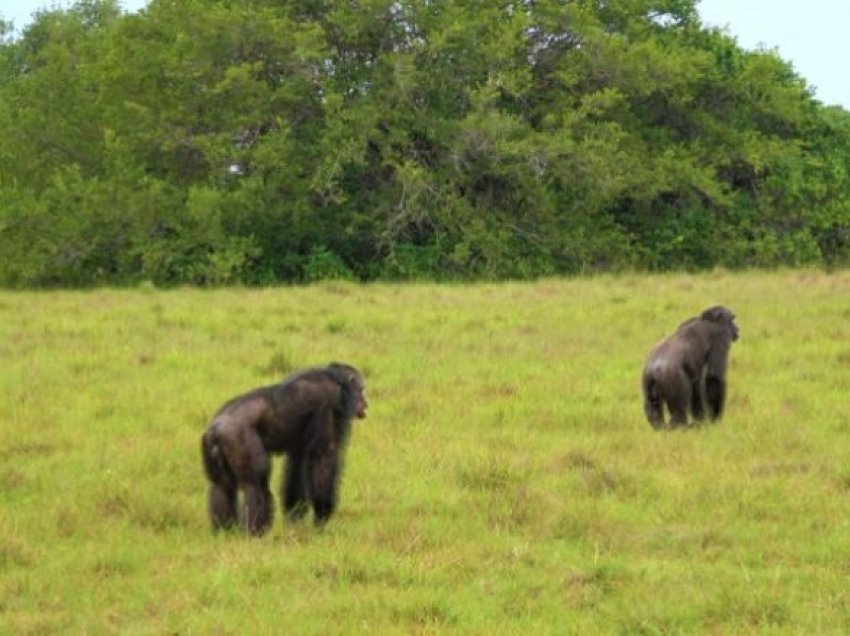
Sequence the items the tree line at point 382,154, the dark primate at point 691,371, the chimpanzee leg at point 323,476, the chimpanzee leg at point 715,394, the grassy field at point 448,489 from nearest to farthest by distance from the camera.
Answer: the grassy field at point 448,489, the chimpanzee leg at point 323,476, the dark primate at point 691,371, the chimpanzee leg at point 715,394, the tree line at point 382,154

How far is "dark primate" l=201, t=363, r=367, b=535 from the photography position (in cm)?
746

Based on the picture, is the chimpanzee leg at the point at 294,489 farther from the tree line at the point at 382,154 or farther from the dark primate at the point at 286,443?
the tree line at the point at 382,154

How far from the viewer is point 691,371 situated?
11180 millimetres

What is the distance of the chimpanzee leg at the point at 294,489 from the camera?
810cm

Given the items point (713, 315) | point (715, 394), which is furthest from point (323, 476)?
point (713, 315)

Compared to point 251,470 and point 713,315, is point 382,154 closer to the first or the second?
point 713,315

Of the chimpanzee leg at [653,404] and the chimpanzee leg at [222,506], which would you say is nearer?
the chimpanzee leg at [222,506]

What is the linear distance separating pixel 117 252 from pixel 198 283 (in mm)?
2270

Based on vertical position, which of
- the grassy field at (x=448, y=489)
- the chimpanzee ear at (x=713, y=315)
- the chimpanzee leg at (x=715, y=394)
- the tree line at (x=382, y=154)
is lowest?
the grassy field at (x=448, y=489)

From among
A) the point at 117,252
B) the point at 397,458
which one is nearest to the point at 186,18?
the point at 117,252

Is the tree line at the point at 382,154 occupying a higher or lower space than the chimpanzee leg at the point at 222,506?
higher

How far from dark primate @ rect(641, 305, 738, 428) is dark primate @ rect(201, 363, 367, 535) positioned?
358 centimetres

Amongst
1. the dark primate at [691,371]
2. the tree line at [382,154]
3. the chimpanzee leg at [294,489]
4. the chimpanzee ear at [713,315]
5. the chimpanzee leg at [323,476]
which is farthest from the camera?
the tree line at [382,154]

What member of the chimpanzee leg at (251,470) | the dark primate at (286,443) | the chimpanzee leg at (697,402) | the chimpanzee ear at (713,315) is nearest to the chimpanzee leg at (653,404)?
the chimpanzee leg at (697,402)
